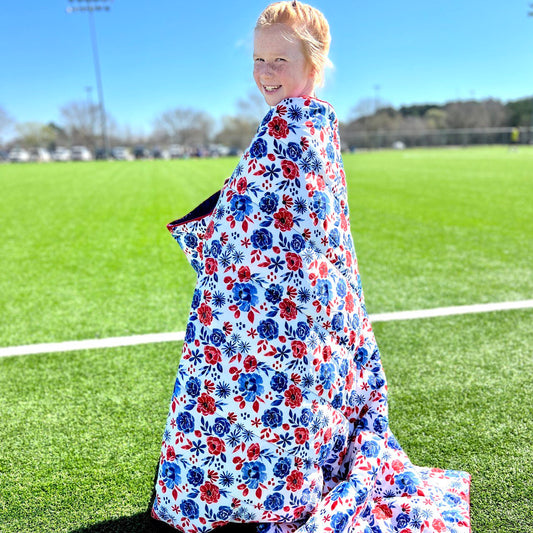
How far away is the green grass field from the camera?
2115 mm

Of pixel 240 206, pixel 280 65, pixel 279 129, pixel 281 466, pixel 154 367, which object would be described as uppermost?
pixel 280 65

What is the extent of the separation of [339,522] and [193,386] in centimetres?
64

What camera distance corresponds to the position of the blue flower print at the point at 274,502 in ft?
5.37

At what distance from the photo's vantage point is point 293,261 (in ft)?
5.30

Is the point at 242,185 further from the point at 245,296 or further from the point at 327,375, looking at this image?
the point at 327,375

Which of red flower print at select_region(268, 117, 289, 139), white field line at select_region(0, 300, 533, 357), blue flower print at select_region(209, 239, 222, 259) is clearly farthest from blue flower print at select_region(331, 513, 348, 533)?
white field line at select_region(0, 300, 533, 357)

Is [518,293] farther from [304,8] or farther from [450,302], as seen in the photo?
[304,8]

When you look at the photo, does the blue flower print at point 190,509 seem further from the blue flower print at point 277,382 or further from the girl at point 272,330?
the blue flower print at point 277,382

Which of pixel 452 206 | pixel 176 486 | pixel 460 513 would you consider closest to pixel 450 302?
pixel 460 513

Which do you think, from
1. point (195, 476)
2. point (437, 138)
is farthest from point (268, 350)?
point (437, 138)

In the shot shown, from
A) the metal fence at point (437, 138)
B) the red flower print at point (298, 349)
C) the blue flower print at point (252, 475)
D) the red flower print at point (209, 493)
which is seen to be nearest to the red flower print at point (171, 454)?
the red flower print at point (209, 493)

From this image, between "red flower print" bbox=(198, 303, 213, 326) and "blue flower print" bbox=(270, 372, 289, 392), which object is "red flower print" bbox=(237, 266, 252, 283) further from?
"blue flower print" bbox=(270, 372, 289, 392)

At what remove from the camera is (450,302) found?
A: 4.39 meters

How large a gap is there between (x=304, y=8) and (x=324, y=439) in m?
1.36
